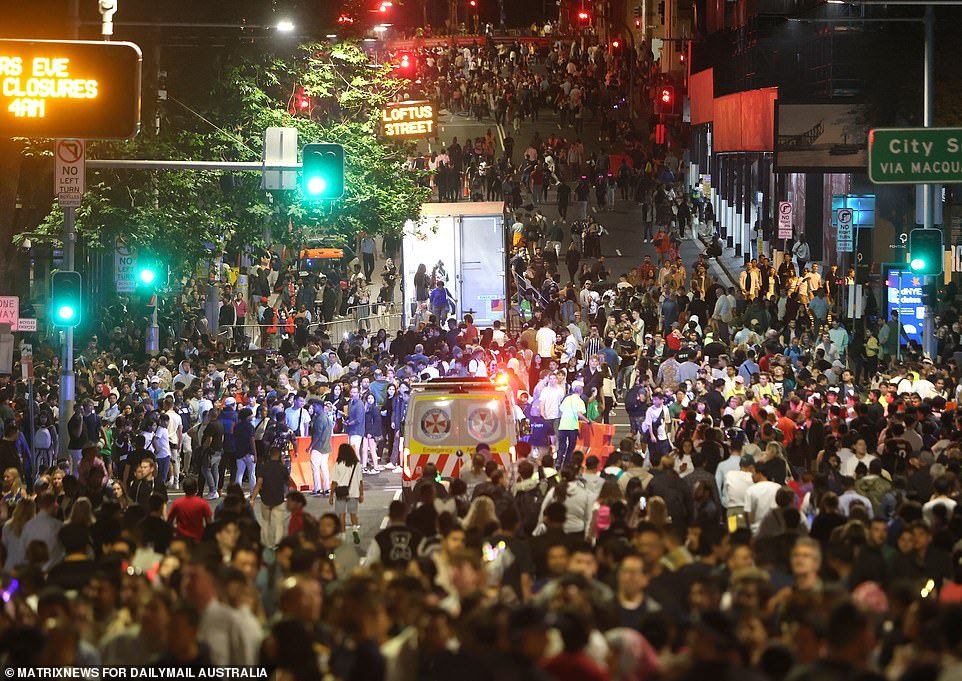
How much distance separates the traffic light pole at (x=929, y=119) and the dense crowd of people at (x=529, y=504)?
1.64 feet

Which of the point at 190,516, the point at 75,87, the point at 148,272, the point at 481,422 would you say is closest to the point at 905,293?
the point at 481,422

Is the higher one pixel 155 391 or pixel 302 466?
pixel 155 391

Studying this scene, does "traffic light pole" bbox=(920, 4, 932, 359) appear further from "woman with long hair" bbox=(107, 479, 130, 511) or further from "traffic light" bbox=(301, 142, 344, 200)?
"woman with long hair" bbox=(107, 479, 130, 511)

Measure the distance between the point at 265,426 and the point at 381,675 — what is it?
1700 cm

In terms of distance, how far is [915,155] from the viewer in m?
24.8

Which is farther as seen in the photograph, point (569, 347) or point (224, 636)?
point (569, 347)

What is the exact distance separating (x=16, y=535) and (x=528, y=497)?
5191 mm

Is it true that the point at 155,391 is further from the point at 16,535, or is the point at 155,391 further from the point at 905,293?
the point at 16,535

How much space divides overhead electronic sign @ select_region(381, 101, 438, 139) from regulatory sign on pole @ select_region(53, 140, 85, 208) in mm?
20020

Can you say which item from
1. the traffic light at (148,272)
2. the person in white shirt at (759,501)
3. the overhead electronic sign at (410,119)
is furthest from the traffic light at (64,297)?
the overhead electronic sign at (410,119)

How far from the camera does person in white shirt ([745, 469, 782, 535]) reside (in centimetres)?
1638

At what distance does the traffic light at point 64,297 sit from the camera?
23.8 metres

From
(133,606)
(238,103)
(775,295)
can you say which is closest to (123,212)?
(238,103)

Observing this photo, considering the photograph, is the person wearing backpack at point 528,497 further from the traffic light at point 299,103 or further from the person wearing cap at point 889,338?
the traffic light at point 299,103
